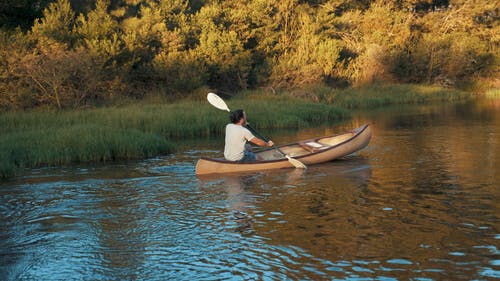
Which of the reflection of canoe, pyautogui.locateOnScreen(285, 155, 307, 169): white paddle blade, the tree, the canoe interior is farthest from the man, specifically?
the tree

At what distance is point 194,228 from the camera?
26.7 ft

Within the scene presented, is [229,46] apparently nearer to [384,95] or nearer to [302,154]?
[384,95]

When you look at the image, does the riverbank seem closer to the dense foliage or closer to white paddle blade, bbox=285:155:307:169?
the dense foliage

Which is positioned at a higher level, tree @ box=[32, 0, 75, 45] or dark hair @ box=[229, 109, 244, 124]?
tree @ box=[32, 0, 75, 45]

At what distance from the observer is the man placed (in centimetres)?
1189

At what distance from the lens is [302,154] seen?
13.8 m

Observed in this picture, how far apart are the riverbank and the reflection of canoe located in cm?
303

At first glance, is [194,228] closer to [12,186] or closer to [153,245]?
[153,245]

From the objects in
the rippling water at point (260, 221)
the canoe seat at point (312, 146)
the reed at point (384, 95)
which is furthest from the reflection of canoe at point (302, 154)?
the reed at point (384, 95)

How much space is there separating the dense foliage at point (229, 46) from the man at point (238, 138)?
10.7 m

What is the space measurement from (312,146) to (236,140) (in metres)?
2.38

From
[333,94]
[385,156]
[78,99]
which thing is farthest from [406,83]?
[385,156]

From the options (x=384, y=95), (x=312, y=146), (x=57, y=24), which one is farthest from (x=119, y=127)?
(x=384, y=95)

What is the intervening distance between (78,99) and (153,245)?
15.9 m
